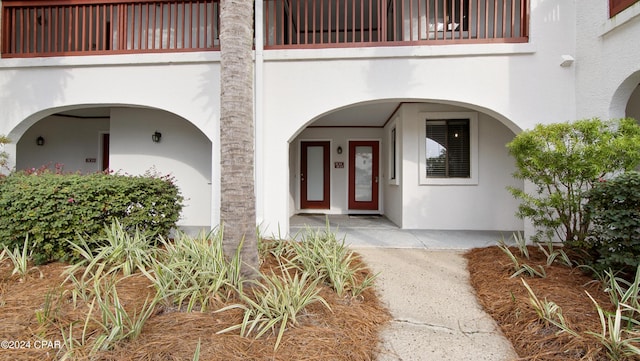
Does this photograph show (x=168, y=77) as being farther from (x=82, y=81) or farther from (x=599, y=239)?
(x=599, y=239)

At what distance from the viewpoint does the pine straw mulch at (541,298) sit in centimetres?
218

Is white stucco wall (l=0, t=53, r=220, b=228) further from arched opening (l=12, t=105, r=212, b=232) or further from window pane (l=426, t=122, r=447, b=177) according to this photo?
window pane (l=426, t=122, r=447, b=177)

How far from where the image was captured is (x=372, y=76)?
4.97m

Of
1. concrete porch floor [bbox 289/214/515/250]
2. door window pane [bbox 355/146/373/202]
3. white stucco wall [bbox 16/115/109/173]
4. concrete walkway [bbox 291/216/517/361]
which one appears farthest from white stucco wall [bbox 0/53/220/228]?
door window pane [bbox 355/146/373/202]

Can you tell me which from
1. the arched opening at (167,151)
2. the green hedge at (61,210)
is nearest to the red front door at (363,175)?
the arched opening at (167,151)

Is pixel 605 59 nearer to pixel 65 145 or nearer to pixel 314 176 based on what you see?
pixel 314 176

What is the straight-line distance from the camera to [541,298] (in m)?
2.82

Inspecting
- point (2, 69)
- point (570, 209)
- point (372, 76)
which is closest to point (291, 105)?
point (372, 76)

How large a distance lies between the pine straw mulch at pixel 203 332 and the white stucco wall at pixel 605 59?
4.51 metres

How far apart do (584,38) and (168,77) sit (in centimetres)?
685

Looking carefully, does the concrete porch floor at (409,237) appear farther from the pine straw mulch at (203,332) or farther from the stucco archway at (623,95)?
the stucco archway at (623,95)

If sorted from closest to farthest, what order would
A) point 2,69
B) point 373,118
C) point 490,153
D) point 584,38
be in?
point 584,38
point 2,69
point 490,153
point 373,118

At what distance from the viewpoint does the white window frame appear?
6.15 m

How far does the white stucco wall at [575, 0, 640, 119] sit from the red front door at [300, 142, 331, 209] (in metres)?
6.12
